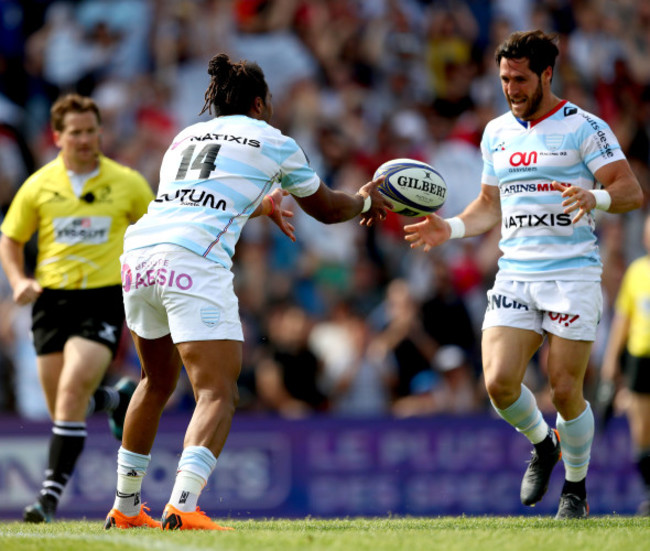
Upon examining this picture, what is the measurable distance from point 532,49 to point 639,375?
472 cm

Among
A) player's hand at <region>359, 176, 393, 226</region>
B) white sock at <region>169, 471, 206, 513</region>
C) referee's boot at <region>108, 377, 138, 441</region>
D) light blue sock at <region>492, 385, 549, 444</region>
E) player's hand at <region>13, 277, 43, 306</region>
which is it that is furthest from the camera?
referee's boot at <region>108, 377, 138, 441</region>

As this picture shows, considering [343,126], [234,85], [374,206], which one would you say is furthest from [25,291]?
[343,126]

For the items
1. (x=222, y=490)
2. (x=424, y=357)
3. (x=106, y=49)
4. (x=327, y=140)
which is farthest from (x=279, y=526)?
(x=106, y=49)

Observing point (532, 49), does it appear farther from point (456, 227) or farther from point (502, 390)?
point (502, 390)

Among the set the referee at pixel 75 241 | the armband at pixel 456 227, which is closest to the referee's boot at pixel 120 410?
the referee at pixel 75 241

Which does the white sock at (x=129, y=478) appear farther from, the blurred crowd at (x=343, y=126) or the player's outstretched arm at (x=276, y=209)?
the blurred crowd at (x=343, y=126)

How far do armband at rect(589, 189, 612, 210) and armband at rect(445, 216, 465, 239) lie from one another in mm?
1085

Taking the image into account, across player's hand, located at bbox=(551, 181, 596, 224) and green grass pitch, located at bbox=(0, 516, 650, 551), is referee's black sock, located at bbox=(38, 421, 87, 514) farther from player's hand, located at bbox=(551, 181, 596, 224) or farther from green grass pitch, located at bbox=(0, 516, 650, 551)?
player's hand, located at bbox=(551, 181, 596, 224)

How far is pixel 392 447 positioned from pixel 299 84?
5572 mm

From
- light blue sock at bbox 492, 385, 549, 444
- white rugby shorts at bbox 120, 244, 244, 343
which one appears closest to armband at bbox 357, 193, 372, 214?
white rugby shorts at bbox 120, 244, 244, 343

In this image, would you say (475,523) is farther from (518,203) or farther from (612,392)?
(612,392)

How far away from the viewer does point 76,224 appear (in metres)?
8.43

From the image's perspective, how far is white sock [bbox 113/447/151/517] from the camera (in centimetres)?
661

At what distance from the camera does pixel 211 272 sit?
20.2 ft
